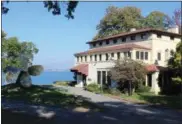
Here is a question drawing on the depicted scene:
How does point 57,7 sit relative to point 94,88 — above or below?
above

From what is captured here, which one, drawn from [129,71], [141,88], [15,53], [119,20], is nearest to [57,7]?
[129,71]

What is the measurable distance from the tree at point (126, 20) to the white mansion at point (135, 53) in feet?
30.5

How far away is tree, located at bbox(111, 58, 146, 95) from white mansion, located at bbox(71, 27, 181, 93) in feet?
9.68

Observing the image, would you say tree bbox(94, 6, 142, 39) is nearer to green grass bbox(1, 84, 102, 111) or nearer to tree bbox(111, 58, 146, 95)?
tree bbox(111, 58, 146, 95)

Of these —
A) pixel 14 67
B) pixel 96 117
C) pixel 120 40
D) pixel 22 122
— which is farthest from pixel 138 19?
pixel 22 122

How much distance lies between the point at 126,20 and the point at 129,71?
810 inches

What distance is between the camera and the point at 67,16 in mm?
11664

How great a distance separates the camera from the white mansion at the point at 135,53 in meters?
31.8

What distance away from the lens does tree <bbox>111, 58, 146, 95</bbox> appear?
27.9m

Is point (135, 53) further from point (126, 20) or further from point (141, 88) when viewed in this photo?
point (126, 20)

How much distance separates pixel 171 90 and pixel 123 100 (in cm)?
723

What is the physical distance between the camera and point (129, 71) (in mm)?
27984

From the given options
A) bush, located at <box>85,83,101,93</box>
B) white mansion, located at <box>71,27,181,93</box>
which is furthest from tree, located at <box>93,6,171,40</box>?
bush, located at <box>85,83,101,93</box>

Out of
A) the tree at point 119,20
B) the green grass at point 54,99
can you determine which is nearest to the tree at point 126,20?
the tree at point 119,20
